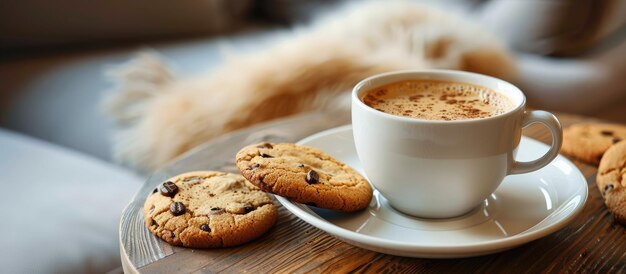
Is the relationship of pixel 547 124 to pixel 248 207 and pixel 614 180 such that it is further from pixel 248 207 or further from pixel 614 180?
pixel 248 207

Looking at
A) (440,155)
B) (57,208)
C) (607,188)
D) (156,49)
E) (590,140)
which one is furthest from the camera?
(156,49)

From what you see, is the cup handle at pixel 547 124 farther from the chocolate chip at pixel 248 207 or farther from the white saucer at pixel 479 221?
the chocolate chip at pixel 248 207

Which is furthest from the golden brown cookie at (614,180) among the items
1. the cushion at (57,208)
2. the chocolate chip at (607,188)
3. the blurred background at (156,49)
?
the blurred background at (156,49)

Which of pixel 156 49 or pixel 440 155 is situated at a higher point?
pixel 156 49

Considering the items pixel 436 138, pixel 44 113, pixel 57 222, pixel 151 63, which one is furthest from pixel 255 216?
pixel 44 113

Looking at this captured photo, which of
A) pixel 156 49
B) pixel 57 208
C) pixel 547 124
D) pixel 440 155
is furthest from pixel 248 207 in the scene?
→ pixel 156 49

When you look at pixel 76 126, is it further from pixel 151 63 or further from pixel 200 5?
pixel 200 5
